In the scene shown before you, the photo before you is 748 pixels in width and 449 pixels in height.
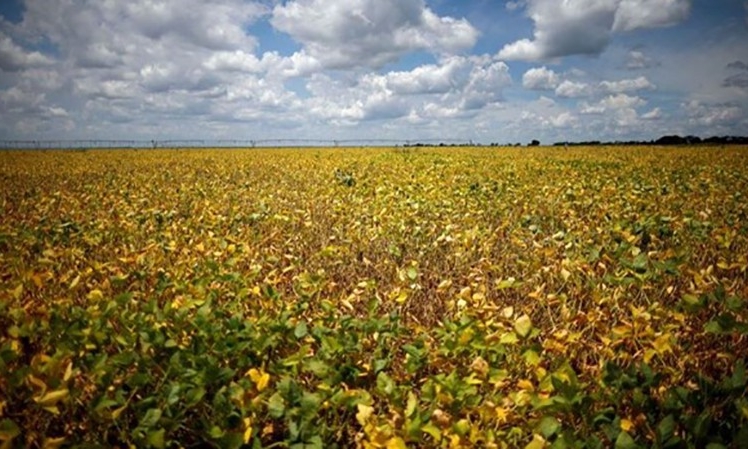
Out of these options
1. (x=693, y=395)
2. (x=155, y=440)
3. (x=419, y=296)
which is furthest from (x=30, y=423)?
(x=693, y=395)

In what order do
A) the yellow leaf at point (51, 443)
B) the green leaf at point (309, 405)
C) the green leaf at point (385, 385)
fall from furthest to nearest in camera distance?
1. the green leaf at point (385, 385)
2. the green leaf at point (309, 405)
3. the yellow leaf at point (51, 443)

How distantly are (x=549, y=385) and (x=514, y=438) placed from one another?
33 cm

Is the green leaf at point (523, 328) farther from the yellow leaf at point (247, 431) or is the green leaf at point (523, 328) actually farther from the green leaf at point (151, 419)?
the green leaf at point (151, 419)

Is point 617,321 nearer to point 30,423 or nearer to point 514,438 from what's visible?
point 514,438

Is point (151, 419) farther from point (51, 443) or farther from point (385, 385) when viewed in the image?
point (385, 385)

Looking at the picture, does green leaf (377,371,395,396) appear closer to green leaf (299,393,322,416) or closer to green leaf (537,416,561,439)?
green leaf (299,393,322,416)

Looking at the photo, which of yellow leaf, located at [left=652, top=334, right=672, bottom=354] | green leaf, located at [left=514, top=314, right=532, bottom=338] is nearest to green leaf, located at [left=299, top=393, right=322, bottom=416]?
green leaf, located at [left=514, top=314, right=532, bottom=338]

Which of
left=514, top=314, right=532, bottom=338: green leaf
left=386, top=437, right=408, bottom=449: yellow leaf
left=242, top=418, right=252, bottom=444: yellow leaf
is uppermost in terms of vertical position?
left=514, top=314, right=532, bottom=338: green leaf

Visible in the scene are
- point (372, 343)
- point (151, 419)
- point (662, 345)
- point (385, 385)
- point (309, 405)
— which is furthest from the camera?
point (372, 343)

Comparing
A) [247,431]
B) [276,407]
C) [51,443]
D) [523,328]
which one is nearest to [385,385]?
[276,407]

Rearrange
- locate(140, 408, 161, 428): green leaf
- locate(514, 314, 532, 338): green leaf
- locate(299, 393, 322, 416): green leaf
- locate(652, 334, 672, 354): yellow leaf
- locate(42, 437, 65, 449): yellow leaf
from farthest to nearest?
1. locate(514, 314, 532, 338): green leaf
2. locate(652, 334, 672, 354): yellow leaf
3. locate(299, 393, 322, 416): green leaf
4. locate(140, 408, 161, 428): green leaf
5. locate(42, 437, 65, 449): yellow leaf

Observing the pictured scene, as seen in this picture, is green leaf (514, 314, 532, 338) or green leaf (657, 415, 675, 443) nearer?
green leaf (657, 415, 675, 443)

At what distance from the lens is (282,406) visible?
80.0 inches

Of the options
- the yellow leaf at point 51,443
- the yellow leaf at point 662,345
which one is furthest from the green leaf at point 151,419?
the yellow leaf at point 662,345
